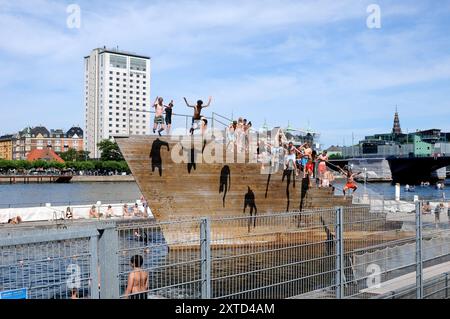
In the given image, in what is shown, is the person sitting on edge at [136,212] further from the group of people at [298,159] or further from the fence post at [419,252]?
the fence post at [419,252]

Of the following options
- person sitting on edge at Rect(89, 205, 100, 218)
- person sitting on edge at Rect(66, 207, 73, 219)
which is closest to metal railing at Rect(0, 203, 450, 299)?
person sitting on edge at Rect(66, 207, 73, 219)

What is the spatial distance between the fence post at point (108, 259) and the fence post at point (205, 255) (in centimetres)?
113

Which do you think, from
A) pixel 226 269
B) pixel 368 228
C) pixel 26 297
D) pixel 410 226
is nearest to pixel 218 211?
pixel 410 226

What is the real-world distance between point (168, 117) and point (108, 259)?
48.0 feet

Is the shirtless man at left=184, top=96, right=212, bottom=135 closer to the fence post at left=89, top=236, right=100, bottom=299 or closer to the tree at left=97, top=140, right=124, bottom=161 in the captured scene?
the fence post at left=89, top=236, right=100, bottom=299

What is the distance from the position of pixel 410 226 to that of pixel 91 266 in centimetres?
851

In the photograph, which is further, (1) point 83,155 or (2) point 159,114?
(1) point 83,155

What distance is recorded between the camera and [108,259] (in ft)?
17.9

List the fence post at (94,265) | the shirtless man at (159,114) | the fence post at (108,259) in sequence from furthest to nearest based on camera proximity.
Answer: the shirtless man at (159,114), the fence post at (108,259), the fence post at (94,265)

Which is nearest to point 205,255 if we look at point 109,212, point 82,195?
point 109,212

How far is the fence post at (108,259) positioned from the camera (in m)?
Result: 5.42

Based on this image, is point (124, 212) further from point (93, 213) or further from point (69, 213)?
point (69, 213)

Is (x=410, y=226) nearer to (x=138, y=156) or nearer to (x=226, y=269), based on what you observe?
(x=226, y=269)

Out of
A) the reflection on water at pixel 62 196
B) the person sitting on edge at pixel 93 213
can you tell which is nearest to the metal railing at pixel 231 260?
the person sitting on edge at pixel 93 213
